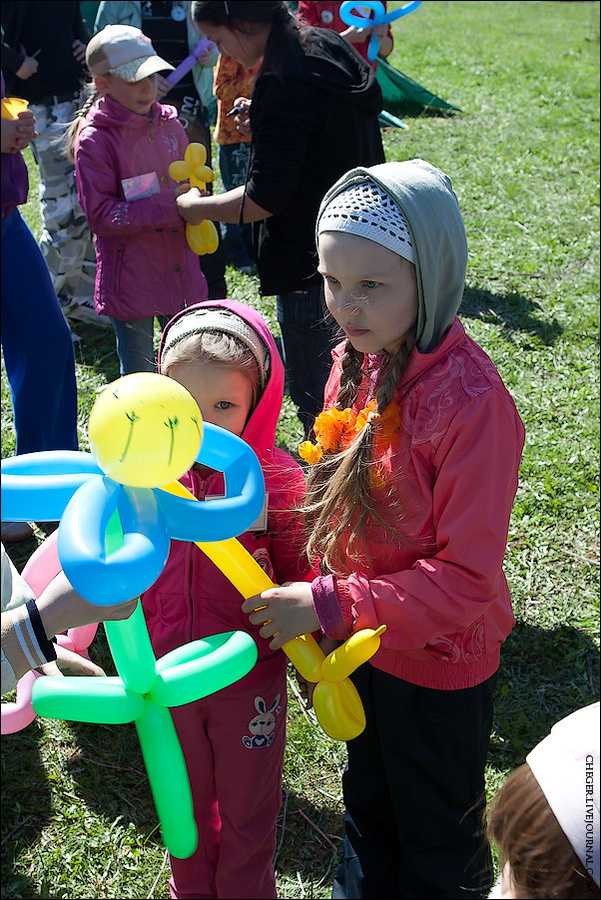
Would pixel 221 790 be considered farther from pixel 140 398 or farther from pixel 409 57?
pixel 409 57

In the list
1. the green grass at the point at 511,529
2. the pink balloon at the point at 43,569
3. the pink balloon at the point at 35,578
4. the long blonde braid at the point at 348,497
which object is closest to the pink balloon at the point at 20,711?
the pink balloon at the point at 35,578

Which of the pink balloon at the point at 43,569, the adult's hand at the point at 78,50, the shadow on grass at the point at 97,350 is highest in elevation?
the adult's hand at the point at 78,50

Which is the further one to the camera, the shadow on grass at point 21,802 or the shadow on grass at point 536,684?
the shadow on grass at point 536,684

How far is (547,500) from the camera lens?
135 inches

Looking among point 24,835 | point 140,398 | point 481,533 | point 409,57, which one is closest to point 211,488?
point 481,533

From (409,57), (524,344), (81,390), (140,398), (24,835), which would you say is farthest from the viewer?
(409,57)

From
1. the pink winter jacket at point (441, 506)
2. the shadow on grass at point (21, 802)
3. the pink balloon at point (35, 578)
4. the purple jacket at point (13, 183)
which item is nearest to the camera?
the pink balloon at point (35, 578)

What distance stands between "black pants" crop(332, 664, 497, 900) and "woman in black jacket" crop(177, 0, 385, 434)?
1.50 m

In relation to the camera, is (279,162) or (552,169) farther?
(552,169)

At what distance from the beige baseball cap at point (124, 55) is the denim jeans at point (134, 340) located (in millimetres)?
932

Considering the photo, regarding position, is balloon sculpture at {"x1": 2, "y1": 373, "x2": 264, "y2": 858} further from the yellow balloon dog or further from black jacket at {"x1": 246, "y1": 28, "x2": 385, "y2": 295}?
black jacket at {"x1": 246, "y1": 28, "x2": 385, "y2": 295}

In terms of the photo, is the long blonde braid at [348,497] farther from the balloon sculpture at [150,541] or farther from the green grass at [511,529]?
the green grass at [511,529]

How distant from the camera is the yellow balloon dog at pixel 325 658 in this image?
1450 millimetres

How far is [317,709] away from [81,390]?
120 inches
